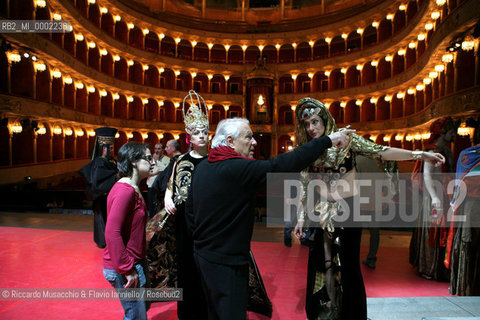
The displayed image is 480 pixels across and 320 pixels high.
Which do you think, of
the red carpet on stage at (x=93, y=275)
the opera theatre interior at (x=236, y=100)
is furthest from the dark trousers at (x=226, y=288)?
the red carpet on stage at (x=93, y=275)

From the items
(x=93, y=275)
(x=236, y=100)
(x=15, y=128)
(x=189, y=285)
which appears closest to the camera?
(x=189, y=285)

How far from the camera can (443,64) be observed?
637 inches

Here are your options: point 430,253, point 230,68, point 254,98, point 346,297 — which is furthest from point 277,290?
point 230,68

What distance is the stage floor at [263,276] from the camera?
309 cm

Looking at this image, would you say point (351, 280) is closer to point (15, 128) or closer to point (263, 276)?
point (263, 276)

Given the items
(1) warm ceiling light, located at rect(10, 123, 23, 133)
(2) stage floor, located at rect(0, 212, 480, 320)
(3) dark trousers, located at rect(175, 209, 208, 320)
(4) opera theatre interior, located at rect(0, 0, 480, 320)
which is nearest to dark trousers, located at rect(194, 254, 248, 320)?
(3) dark trousers, located at rect(175, 209, 208, 320)

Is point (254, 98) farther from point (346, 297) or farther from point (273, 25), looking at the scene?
point (346, 297)

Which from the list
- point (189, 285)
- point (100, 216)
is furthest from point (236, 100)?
point (189, 285)

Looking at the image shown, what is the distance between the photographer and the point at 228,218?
6.22 ft

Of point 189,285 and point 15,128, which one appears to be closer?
point 189,285

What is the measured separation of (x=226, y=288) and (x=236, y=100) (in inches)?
1213

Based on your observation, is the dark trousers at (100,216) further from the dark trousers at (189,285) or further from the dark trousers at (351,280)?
the dark trousers at (351,280)

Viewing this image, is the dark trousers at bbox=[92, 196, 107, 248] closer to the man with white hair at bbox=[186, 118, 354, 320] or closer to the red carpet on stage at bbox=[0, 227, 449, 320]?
the red carpet on stage at bbox=[0, 227, 449, 320]

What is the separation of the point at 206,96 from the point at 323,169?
29887mm
